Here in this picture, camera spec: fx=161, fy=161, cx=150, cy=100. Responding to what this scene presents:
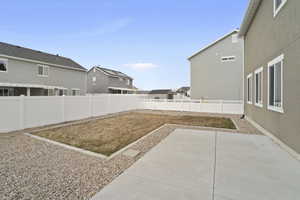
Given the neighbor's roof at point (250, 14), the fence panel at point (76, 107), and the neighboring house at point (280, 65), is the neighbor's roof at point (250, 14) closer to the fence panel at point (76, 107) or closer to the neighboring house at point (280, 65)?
the neighboring house at point (280, 65)

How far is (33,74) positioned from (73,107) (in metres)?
11.0

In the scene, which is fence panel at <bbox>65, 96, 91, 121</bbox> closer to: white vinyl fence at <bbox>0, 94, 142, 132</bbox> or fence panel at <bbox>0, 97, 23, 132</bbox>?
white vinyl fence at <bbox>0, 94, 142, 132</bbox>

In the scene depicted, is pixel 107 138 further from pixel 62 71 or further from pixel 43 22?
pixel 62 71

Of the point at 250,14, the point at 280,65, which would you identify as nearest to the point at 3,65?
the point at 250,14

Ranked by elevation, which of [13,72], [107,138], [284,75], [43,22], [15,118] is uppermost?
[43,22]

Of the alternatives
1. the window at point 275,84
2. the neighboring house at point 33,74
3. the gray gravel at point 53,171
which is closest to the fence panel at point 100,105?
the gray gravel at point 53,171

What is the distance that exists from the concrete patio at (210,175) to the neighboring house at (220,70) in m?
11.8

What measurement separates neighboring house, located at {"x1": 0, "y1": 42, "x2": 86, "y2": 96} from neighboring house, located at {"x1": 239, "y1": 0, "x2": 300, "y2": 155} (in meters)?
19.3

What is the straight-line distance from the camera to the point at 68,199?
91.2 inches

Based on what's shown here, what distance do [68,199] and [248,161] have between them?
3.68 metres

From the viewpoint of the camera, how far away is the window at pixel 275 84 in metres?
5.23

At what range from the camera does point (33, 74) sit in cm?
1692

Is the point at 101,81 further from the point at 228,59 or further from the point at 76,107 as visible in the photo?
the point at 228,59

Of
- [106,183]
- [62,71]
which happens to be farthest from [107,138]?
[62,71]
